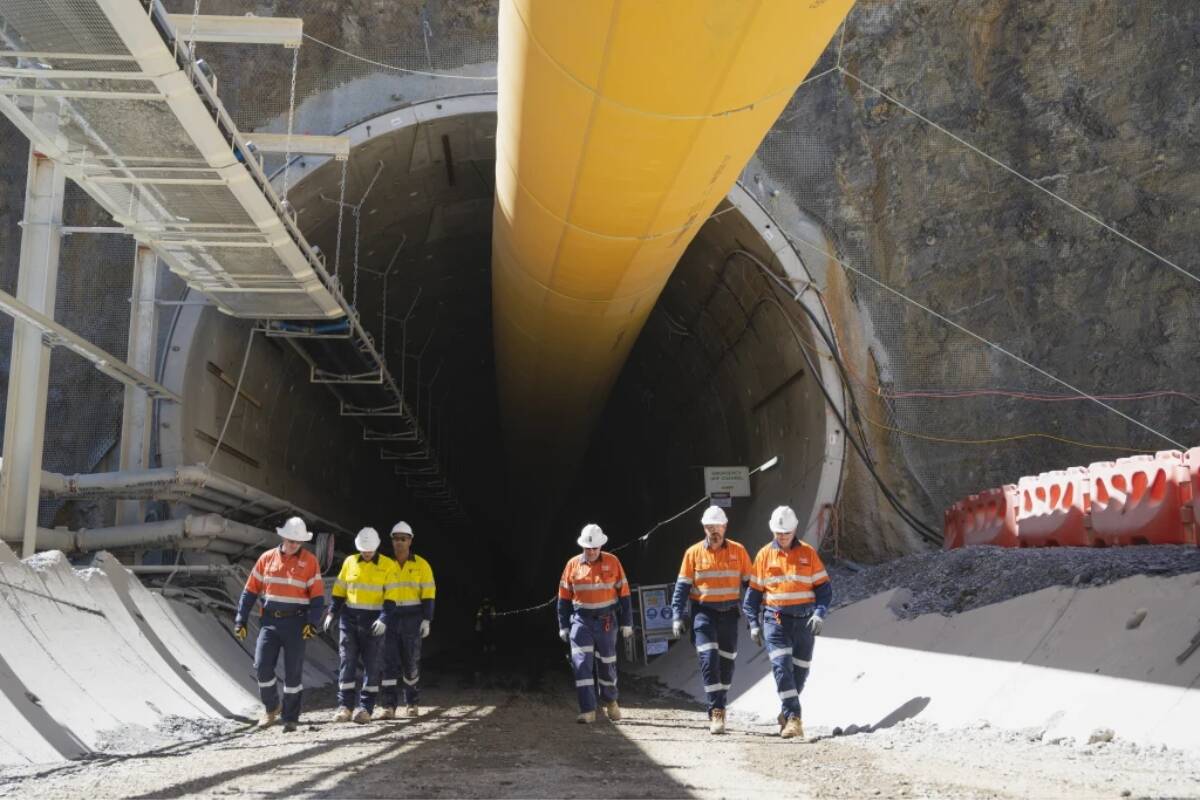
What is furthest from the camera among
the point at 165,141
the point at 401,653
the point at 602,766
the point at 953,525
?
the point at 953,525

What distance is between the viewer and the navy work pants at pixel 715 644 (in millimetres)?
8453

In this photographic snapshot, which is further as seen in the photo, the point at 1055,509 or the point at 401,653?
the point at 401,653

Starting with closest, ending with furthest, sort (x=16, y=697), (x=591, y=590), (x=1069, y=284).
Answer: (x=16, y=697) → (x=591, y=590) → (x=1069, y=284)

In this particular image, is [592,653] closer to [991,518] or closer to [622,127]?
[991,518]

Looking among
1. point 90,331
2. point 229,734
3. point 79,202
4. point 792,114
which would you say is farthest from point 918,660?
point 79,202

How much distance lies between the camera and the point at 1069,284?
12719 mm

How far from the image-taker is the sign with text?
1403 centimetres

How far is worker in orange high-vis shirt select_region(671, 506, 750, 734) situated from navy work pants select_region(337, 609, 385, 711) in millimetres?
2497

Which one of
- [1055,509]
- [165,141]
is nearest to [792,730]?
[1055,509]

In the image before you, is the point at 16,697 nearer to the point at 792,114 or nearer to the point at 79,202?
the point at 79,202

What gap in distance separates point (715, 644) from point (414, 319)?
35.4ft

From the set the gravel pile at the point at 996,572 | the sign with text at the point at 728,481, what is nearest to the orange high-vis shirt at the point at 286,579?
the gravel pile at the point at 996,572

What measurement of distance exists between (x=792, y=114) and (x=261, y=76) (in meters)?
5.78

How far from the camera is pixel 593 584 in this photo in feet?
30.2
